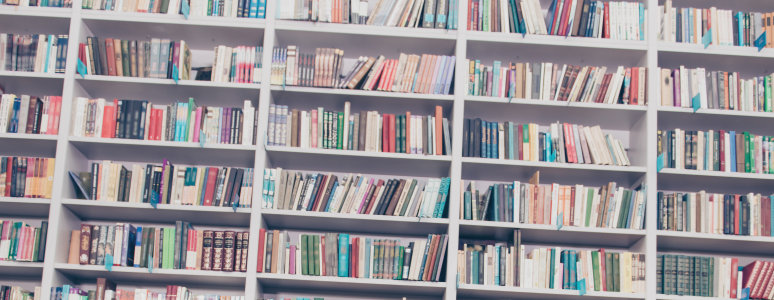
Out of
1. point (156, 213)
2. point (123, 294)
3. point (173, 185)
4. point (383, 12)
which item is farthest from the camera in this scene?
point (383, 12)

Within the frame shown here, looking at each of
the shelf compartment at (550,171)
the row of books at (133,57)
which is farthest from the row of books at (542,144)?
the row of books at (133,57)

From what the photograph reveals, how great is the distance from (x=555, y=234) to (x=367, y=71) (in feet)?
3.89

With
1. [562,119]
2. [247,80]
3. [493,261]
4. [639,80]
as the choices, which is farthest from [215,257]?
[639,80]

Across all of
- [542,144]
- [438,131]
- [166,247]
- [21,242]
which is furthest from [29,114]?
[542,144]

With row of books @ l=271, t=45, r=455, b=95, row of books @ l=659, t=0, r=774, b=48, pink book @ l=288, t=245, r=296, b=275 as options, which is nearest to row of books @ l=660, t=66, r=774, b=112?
row of books @ l=659, t=0, r=774, b=48

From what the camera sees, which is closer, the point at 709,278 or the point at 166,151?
the point at 709,278

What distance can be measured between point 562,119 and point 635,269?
0.83 meters

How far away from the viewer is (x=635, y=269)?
16.6 ft

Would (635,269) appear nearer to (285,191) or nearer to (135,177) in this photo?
(285,191)

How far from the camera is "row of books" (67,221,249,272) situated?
5.00 m

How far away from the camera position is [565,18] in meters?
5.32

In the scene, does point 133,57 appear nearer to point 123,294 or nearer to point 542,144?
point 123,294

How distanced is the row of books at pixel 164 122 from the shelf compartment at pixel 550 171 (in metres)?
1.07

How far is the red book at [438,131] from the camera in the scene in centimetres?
515
